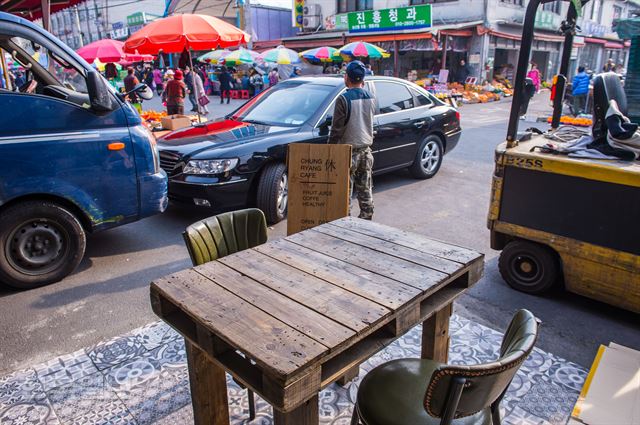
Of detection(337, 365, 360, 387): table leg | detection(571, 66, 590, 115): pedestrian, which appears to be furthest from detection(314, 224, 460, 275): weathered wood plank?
detection(571, 66, 590, 115): pedestrian

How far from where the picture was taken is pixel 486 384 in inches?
60.7

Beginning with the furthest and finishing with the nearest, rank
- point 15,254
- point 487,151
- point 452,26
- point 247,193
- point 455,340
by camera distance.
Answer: point 452,26 < point 487,151 < point 247,193 < point 15,254 < point 455,340

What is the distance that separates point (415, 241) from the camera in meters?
2.65

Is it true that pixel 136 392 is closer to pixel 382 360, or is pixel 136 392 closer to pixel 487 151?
pixel 382 360

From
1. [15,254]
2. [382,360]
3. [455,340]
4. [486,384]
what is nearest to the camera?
[486,384]

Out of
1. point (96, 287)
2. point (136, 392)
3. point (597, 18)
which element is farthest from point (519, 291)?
point (597, 18)

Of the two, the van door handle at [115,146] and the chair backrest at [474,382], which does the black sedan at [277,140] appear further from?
the chair backrest at [474,382]

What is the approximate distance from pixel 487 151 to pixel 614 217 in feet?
22.8

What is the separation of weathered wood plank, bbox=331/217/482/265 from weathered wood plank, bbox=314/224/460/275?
0.14 feet

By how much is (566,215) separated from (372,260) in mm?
2123

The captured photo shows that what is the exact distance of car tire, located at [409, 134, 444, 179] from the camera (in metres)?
7.51

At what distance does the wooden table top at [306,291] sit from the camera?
168 cm

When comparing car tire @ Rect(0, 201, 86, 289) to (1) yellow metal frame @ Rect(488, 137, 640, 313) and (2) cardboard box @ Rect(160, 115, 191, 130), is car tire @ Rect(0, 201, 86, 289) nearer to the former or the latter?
(1) yellow metal frame @ Rect(488, 137, 640, 313)

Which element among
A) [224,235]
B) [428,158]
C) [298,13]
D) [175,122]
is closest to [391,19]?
[298,13]
